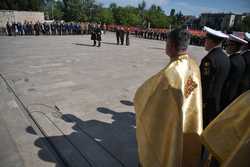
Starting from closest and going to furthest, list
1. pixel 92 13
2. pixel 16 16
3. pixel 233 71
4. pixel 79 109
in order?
pixel 233 71 → pixel 79 109 → pixel 16 16 → pixel 92 13

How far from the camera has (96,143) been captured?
404 centimetres

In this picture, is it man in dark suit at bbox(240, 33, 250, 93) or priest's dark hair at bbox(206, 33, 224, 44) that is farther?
man in dark suit at bbox(240, 33, 250, 93)

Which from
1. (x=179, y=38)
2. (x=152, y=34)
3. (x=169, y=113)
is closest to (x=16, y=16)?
(x=152, y=34)

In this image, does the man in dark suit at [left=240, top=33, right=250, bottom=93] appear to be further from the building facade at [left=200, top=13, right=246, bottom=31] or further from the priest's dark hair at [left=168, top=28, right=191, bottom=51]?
the building facade at [left=200, top=13, right=246, bottom=31]

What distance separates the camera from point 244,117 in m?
→ 1.32

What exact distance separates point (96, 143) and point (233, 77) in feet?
8.66

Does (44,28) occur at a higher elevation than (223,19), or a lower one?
lower

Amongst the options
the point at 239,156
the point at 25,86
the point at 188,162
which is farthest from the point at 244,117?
the point at 25,86

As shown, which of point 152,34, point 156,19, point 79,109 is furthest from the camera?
point 156,19

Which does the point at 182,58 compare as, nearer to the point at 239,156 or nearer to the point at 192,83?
the point at 192,83

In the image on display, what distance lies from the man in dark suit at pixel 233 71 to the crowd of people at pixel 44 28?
25.1 m

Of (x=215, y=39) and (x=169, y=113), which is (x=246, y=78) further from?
(x=169, y=113)

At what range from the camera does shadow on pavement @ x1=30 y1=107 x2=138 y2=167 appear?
11.7 feet

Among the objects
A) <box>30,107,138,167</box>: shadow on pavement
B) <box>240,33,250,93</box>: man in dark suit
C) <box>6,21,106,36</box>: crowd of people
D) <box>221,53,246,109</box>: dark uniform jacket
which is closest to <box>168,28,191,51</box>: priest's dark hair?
<box>221,53,246,109</box>: dark uniform jacket
